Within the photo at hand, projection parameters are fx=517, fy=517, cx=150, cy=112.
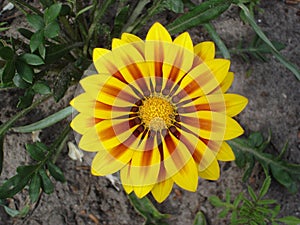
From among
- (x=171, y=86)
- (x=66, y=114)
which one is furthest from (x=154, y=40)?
(x=66, y=114)

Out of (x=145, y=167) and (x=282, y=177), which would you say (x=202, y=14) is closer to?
(x=145, y=167)

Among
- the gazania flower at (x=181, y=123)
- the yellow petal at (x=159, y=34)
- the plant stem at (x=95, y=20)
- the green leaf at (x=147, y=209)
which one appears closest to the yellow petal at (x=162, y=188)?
the gazania flower at (x=181, y=123)

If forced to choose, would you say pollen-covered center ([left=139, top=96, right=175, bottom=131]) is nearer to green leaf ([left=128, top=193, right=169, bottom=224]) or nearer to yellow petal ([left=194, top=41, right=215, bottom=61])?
yellow petal ([left=194, top=41, right=215, bottom=61])

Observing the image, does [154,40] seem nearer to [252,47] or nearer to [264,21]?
[252,47]

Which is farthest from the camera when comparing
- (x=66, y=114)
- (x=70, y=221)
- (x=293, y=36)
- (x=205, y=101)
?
(x=293, y=36)

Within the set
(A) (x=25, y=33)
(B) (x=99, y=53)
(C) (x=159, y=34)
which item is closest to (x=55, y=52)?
(A) (x=25, y=33)
